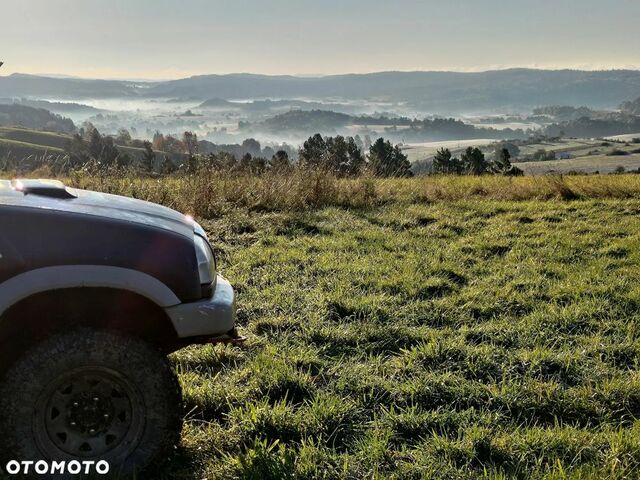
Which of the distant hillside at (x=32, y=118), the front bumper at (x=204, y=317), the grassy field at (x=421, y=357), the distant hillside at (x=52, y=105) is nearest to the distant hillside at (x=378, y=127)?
the distant hillside at (x=32, y=118)

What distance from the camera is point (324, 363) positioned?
3354mm

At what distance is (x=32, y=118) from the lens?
391ft

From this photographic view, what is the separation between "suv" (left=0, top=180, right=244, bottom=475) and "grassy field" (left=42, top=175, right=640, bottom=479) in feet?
1.34

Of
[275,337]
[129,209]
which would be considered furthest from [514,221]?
[129,209]

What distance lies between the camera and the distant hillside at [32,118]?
111625 mm

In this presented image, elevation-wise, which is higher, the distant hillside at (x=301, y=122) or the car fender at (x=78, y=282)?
the distant hillside at (x=301, y=122)

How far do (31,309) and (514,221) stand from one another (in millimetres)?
7300

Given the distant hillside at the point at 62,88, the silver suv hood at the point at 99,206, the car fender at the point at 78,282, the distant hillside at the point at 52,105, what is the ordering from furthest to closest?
the distant hillside at the point at 62,88 < the distant hillside at the point at 52,105 < the silver suv hood at the point at 99,206 < the car fender at the point at 78,282

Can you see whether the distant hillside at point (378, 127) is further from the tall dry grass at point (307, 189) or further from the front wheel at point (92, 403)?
the front wheel at point (92, 403)

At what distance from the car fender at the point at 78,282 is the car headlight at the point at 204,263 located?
218 millimetres

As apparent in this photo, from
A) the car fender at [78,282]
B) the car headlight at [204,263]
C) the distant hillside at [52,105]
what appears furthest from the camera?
the distant hillside at [52,105]

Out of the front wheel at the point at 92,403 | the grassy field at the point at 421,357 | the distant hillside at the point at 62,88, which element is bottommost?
the grassy field at the point at 421,357

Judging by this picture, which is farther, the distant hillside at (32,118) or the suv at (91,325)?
the distant hillside at (32,118)

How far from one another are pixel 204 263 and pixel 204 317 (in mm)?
255
